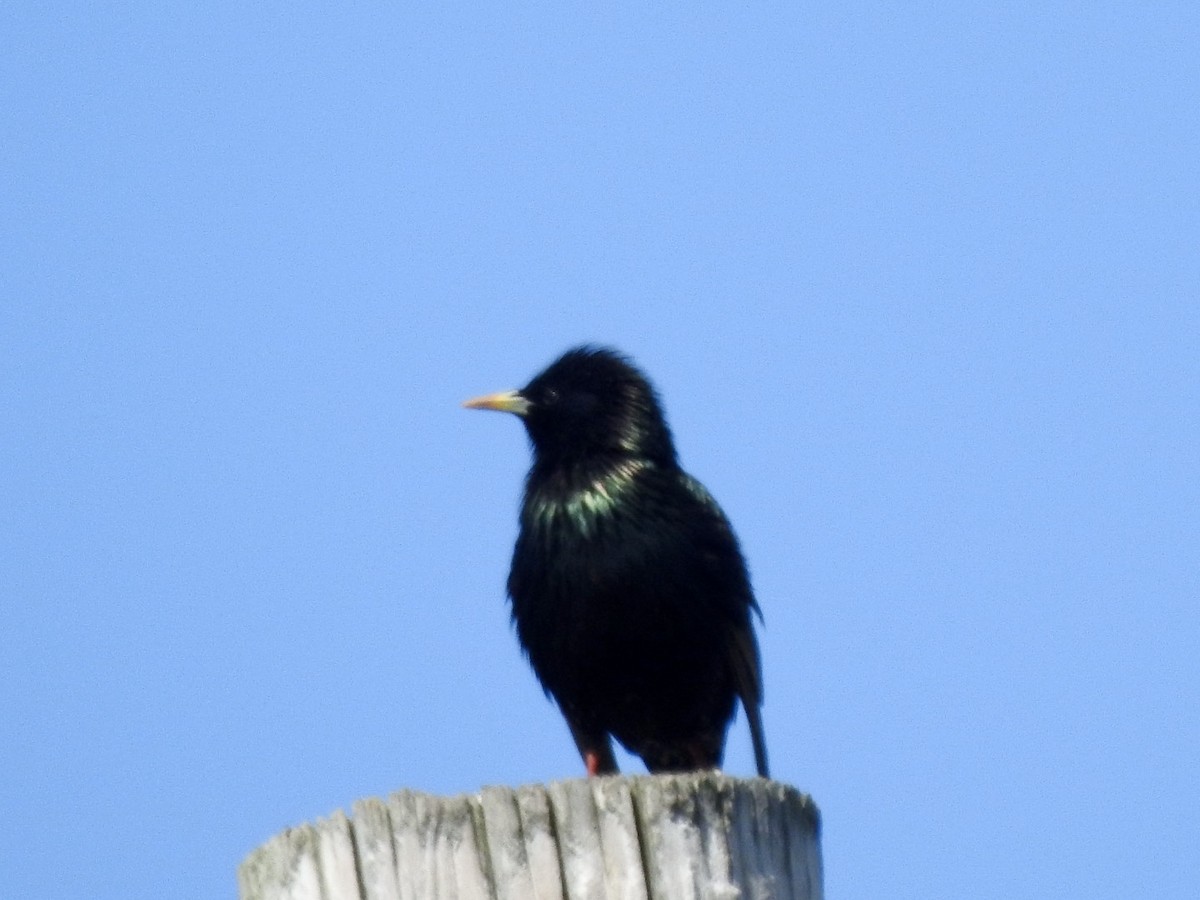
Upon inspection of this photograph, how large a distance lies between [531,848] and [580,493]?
12.3ft

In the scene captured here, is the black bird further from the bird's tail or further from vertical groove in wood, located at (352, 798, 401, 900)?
vertical groove in wood, located at (352, 798, 401, 900)

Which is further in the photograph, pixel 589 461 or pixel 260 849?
pixel 589 461

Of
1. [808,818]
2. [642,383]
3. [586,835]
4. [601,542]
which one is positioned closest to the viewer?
[586,835]

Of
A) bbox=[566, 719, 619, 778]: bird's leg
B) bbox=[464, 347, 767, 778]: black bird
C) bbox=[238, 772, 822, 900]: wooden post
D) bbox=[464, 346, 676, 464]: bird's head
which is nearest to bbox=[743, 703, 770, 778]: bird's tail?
bbox=[464, 347, 767, 778]: black bird

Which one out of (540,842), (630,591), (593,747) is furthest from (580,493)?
(540,842)

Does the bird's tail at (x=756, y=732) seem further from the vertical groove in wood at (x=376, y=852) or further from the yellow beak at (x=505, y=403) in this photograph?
the vertical groove in wood at (x=376, y=852)

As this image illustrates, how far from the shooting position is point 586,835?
3.19 m

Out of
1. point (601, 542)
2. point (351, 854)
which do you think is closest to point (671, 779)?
point (351, 854)

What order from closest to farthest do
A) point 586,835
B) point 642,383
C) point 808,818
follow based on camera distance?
point 586,835 < point 808,818 < point 642,383

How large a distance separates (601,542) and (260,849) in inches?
135

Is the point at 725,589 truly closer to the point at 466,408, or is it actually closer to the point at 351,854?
the point at 466,408

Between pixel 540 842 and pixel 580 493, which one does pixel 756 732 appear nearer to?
pixel 580 493

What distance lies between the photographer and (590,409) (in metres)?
7.27

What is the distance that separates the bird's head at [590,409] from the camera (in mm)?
7191
